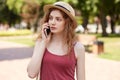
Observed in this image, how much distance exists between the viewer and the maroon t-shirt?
3.07 metres

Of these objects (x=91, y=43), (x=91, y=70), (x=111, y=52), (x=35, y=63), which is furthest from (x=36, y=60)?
(x=91, y=43)

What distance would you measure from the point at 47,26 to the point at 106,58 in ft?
40.9

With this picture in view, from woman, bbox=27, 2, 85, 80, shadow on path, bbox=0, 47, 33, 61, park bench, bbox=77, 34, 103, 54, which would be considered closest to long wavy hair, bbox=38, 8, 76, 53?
woman, bbox=27, 2, 85, 80

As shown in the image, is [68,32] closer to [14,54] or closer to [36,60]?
[36,60]

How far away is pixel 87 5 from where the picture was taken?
27.8 metres

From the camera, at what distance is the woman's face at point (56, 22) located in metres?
3.16

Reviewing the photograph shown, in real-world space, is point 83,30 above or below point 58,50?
below

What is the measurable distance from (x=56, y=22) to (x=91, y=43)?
16867 millimetres

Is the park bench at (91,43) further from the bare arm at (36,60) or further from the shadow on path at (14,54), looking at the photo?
the bare arm at (36,60)

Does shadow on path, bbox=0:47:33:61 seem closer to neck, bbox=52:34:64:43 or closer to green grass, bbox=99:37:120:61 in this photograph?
green grass, bbox=99:37:120:61

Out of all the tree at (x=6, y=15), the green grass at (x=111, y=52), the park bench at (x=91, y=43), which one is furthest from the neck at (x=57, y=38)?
the tree at (x=6, y=15)

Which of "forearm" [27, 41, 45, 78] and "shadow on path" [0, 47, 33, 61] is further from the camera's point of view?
"shadow on path" [0, 47, 33, 61]

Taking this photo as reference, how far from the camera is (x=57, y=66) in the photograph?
307cm

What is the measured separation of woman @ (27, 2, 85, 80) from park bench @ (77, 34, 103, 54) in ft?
46.1
